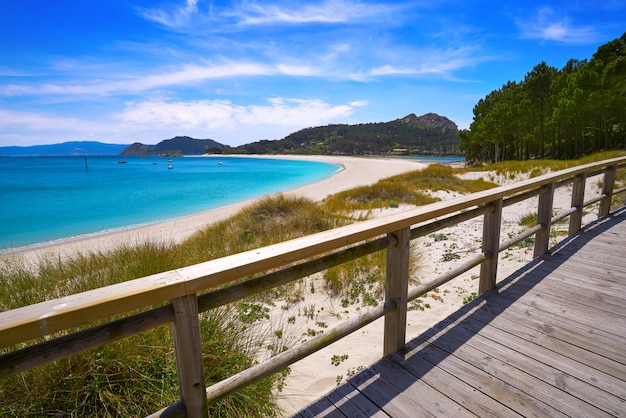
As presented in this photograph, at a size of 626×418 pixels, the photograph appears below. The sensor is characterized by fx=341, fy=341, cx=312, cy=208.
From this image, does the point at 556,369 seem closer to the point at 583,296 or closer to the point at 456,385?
the point at 456,385

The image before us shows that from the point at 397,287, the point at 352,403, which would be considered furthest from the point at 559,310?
the point at 352,403

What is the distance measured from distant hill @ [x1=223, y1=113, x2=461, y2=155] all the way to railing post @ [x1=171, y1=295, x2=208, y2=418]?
12611 cm

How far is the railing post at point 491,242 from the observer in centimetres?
322

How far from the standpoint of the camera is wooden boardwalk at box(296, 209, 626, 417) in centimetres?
199

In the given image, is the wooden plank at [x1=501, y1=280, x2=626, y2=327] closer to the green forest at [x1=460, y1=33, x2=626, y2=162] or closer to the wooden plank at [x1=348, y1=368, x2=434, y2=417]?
the wooden plank at [x1=348, y1=368, x2=434, y2=417]

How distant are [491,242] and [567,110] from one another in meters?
31.6

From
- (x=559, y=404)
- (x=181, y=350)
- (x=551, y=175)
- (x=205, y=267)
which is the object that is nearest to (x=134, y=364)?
(x=181, y=350)

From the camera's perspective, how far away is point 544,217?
424 cm

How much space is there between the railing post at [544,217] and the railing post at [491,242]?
1.27 metres

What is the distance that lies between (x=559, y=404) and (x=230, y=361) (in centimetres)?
210

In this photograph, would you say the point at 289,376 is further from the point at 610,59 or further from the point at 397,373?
the point at 610,59

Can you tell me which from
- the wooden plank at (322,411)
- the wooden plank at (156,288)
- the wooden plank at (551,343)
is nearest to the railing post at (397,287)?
the wooden plank at (156,288)

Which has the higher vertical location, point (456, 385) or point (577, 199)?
point (577, 199)

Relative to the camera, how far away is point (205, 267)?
1.41m
